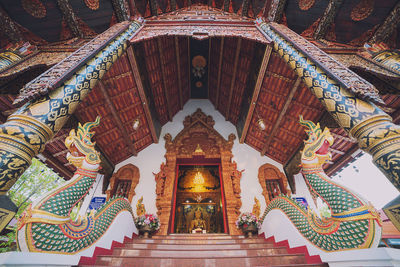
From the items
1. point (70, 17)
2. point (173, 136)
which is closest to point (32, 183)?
point (173, 136)

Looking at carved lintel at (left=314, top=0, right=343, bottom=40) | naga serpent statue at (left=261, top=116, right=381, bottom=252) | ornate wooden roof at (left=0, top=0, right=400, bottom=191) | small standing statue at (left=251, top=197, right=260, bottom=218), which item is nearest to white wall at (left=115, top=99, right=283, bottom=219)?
small standing statue at (left=251, top=197, right=260, bottom=218)

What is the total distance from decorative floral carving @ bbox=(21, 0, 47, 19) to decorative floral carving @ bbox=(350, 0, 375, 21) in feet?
21.9

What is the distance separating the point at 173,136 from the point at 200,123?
1320mm

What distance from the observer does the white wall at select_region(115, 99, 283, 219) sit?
18.7 ft

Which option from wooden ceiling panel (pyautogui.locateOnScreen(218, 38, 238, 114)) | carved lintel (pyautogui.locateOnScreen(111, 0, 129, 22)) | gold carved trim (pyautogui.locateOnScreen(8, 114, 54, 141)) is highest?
wooden ceiling panel (pyautogui.locateOnScreen(218, 38, 238, 114))

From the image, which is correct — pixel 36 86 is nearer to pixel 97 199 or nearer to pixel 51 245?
pixel 51 245

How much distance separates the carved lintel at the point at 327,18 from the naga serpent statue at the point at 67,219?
5.26m

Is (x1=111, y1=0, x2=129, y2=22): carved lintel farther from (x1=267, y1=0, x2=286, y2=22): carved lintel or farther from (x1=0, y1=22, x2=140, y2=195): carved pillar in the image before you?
(x1=267, y1=0, x2=286, y2=22): carved lintel

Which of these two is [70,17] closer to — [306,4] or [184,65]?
[184,65]

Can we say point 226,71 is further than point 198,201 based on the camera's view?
No

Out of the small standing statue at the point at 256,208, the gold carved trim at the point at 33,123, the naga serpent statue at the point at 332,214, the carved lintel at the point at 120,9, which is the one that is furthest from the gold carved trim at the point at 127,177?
the naga serpent statue at the point at 332,214

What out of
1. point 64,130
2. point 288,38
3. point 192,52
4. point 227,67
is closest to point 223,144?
point 227,67

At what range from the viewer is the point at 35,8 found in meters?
3.51

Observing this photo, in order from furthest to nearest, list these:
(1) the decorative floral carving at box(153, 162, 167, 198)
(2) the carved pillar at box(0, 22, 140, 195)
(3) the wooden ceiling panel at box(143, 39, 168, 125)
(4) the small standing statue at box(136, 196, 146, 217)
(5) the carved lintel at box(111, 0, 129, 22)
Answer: (1) the decorative floral carving at box(153, 162, 167, 198) → (4) the small standing statue at box(136, 196, 146, 217) → (3) the wooden ceiling panel at box(143, 39, 168, 125) → (5) the carved lintel at box(111, 0, 129, 22) → (2) the carved pillar at box(0, 22, 140, 195)
